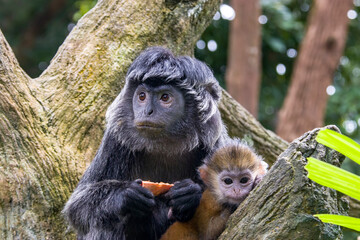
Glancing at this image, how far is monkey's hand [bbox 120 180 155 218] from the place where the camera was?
3285 millimetres

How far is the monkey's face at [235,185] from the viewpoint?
3173 millimetres

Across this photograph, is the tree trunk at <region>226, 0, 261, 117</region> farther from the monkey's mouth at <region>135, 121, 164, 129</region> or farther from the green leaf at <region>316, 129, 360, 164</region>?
the green leaf at <region>316, 129, 360, 164</region>

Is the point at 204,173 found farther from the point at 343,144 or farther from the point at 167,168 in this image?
the point at 343,144

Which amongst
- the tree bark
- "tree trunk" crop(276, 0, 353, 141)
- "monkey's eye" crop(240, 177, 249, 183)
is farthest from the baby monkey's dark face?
"tree trunk" crop(276, 0, 353, 141)

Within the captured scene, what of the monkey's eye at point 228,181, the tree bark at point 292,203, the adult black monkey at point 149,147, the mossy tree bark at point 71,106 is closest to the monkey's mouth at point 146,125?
the adult black monkey at point 149,147

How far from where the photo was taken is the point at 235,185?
10.7ft

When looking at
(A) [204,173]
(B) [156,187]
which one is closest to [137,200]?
(B) [156,187]

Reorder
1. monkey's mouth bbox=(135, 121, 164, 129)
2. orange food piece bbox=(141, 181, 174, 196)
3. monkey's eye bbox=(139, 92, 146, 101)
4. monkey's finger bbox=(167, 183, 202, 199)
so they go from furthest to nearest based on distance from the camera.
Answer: monkey's eye bbox=(139, 92, 146, 101) → monkey's mouth bbox=(135, 121, 164, 129) → orange food piece bbox=(141, 181, 174, 196) → monkey's finger bbox=(167, 183, 202, 199)

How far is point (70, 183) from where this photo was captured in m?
4.12

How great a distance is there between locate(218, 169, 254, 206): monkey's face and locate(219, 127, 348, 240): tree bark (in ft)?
1.78

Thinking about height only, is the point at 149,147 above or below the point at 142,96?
below

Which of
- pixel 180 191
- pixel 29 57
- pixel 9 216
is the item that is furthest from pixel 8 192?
pixel 29 57

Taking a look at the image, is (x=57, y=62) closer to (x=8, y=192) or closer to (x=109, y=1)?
(x=109, y=1)

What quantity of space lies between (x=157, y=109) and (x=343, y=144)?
2.02m
